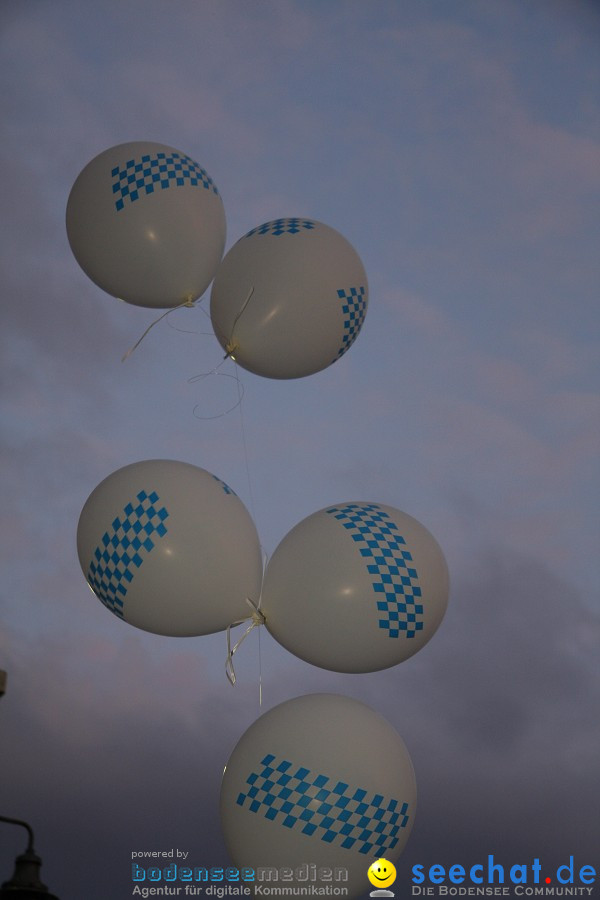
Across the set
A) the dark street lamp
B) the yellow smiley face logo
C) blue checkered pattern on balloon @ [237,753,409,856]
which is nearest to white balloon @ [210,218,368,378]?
blue checkered pattern on balloon @ [237,753,409,856]

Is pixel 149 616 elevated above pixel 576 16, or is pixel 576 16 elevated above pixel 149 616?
pixel 576 16

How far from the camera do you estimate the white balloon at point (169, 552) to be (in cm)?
328

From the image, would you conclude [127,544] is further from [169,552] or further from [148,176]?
[148,176]

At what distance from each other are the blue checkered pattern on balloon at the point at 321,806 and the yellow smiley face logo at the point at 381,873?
3 centimetres

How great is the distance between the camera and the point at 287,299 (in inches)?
148

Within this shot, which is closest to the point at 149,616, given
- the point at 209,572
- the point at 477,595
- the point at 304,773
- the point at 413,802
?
Result: the point at 209,572

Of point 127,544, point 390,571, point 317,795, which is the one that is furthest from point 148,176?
point 317,795

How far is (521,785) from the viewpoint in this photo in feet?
20.5

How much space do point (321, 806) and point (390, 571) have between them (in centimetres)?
Answer: 74

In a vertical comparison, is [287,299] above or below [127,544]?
above

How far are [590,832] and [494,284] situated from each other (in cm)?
339

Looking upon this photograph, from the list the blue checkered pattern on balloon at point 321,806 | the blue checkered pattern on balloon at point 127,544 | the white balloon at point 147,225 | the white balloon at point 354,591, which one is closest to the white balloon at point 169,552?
the blue checkered pattern on balloon at point 127,544

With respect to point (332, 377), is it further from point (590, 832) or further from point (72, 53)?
point (590, 832)

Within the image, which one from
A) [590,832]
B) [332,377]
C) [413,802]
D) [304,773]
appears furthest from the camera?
[332,377]
